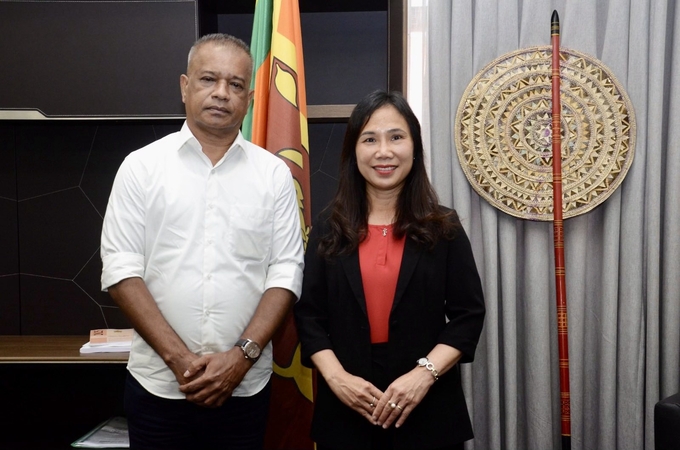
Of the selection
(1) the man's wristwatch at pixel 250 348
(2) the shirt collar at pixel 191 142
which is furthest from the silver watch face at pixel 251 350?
(2) the shirt collar at pixel 191 142

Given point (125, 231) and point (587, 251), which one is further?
point (587, 251)

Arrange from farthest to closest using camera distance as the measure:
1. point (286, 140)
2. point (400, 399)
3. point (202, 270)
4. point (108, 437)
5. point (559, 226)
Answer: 1. point (108, 437)
2. point (286, 140)
3. point (559, 226)
4. point (202, 270)
5. point (400, 399)

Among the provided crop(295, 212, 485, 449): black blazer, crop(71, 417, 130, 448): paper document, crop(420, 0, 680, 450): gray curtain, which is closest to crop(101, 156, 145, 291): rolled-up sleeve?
crop(295, 212, 485, 449): black blazer

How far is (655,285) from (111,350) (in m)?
1.99

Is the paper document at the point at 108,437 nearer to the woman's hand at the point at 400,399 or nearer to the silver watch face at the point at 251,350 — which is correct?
the silver watch face at the point at 251,350

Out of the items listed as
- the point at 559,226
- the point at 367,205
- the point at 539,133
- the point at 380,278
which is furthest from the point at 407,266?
the point at 539,133

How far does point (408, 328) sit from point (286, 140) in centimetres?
87

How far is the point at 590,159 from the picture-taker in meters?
2.14

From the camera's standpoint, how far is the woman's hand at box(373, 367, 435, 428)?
4.70 ft

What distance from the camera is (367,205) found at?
166 centimetres

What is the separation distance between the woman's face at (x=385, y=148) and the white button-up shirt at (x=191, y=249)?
0.30 m

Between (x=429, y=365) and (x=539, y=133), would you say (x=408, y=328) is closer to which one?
(x=429, y=365)

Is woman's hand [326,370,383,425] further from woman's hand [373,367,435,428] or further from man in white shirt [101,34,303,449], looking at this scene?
man in white shirt [101,34,303,449]

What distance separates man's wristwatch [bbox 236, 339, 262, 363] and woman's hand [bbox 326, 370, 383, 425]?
0.22m
